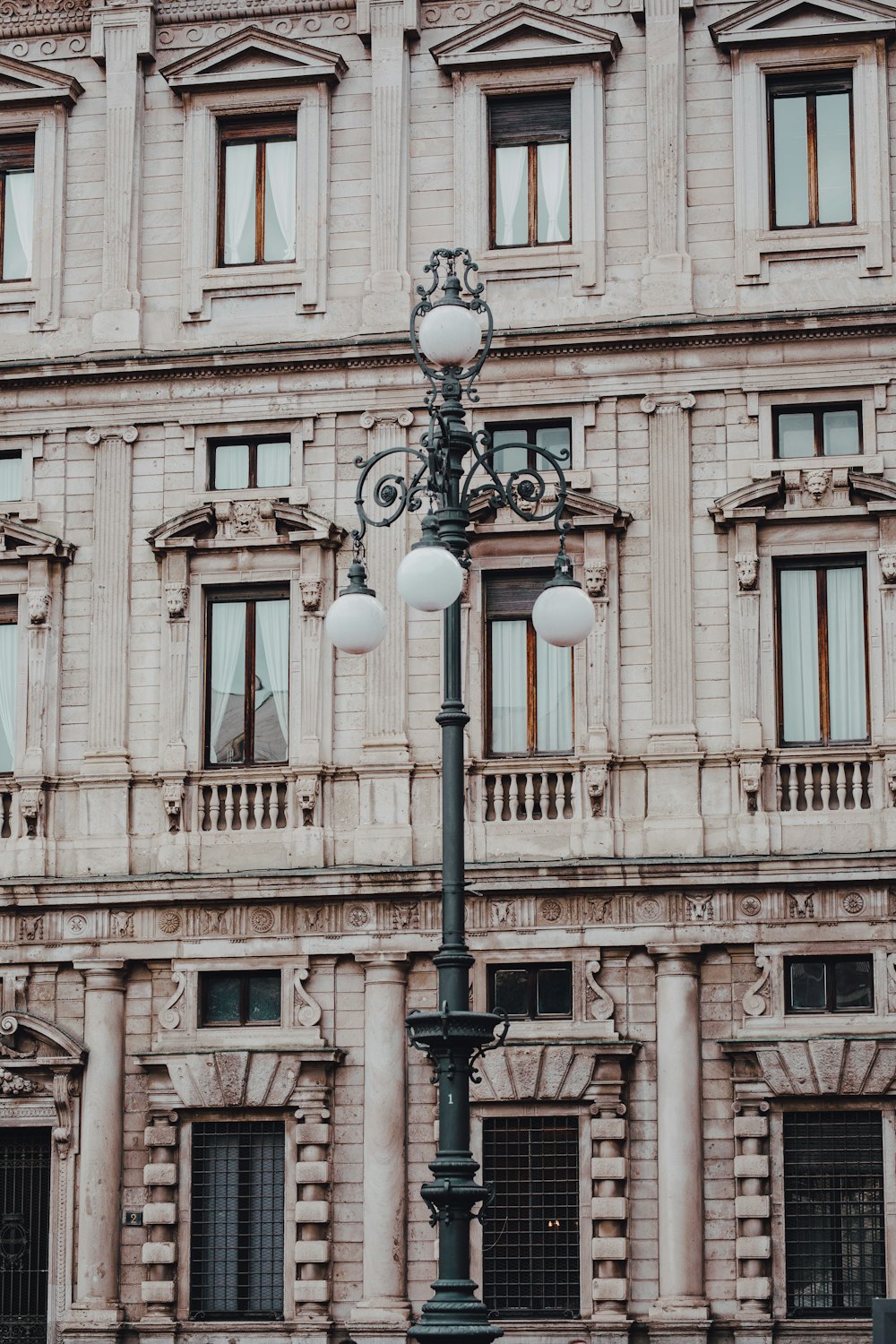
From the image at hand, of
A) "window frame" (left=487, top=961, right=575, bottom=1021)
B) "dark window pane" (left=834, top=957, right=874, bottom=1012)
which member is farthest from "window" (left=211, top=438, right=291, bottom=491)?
"dark window pane" (left=834, top=957, right=874, bottom=1012)

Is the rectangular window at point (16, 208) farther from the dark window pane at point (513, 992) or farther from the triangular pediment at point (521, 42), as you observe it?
the dark window pane at point (513, 992)

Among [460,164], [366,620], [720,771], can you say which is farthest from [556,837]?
[366,620]

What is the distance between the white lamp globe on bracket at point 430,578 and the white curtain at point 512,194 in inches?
529

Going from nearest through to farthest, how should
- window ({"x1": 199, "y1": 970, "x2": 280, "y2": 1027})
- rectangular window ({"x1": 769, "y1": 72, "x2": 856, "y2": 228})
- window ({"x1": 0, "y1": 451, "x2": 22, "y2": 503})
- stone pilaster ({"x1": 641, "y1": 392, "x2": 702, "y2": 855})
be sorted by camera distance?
stone pilaster ({"x1": 641, "y1": 392, "x2": 702, "y2": 855}) → window ({"x1": 199, "y1": 970, "x2": 280, "y2": 1027}) → rectangular window ({"x1": 769, "y1": 72, "x2": 856, "y2": 228}) → window ({"x1": 0, "y1": 451, "x2": 22, "y2": 503})

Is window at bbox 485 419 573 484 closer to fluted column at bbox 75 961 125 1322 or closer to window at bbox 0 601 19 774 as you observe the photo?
window at bbox 0 601 19 774

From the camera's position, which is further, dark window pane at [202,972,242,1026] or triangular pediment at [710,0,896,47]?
triangular pediment at [710,0,896,47]

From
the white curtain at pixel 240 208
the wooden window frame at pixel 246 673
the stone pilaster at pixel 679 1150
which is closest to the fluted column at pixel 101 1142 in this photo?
the wooden window frame at pixel 246 673

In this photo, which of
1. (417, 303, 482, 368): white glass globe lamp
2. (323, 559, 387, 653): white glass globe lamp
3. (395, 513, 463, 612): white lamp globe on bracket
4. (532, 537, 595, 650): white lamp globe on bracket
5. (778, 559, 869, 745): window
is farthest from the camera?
(778, 559, 869, 745): window

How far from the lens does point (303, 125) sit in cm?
3052

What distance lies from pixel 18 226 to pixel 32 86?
172 cm

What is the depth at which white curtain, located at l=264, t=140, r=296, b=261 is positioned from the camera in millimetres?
30562

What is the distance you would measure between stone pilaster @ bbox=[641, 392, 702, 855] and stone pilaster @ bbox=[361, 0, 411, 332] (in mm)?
3286

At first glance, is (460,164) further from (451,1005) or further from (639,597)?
(451,1005)

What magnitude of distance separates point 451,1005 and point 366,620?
2.92 meters
